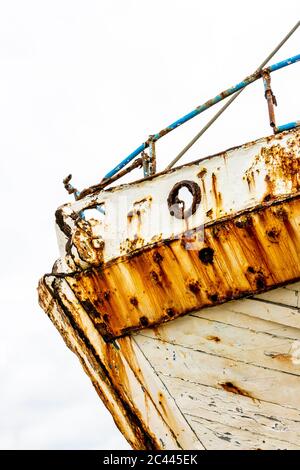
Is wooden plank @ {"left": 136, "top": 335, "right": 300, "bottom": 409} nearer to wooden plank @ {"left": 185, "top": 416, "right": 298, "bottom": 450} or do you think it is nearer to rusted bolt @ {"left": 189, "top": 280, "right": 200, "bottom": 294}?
wooden plank @ {"left": 185, "top": 416, "right": 298, "bottom": 450}

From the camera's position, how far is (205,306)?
369 cm

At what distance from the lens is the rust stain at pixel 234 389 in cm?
377

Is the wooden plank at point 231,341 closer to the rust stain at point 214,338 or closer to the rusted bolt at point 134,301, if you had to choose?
the rust stain at point 214,338

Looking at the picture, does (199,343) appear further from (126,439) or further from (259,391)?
(126,439)

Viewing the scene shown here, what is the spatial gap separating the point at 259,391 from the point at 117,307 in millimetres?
1040

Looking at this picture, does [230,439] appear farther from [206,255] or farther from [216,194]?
[216,194]

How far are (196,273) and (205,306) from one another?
0.21 meters

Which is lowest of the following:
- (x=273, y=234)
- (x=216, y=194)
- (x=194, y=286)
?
(x=194, y=286)

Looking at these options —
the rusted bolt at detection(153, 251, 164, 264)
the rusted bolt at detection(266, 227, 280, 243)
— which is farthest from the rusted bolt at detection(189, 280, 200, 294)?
the rusted bolt at detection(266, 227, 280, 243)

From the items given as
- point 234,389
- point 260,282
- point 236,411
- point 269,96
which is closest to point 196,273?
point 260,282

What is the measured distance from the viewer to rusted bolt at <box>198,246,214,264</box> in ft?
11.9

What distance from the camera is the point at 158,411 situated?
4082mm

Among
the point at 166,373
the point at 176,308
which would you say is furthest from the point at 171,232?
the point at 166,373

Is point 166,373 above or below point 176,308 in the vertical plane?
below
